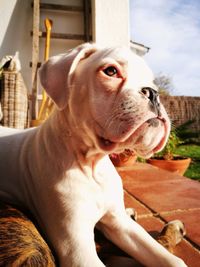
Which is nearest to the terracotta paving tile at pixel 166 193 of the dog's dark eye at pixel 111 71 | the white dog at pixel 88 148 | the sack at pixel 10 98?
the white dog at pixel 88 148

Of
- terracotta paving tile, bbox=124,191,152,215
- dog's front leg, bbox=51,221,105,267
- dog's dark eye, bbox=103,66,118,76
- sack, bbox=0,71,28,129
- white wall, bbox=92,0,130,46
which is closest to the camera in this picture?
dog's front leg, bbox=51,221,105,267

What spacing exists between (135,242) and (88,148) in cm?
52

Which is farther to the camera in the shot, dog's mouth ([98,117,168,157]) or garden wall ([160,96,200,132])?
garden wall ([160,96,200,132])

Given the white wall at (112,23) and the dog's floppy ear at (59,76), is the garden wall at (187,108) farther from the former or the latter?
the dog's floppy ear at (59,76)

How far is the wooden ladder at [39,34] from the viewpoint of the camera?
543 centimetres

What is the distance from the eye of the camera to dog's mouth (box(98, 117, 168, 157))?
54.4 inches

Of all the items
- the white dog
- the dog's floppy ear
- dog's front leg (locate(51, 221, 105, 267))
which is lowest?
dog's front leg (locate(51, 221, 105, 267))

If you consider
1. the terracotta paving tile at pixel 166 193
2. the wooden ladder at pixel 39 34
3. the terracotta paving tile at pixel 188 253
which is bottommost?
the terracotta paving tile at pixel 166 193

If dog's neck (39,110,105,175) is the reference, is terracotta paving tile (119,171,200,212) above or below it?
below

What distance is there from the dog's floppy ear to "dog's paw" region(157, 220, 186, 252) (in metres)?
0.88

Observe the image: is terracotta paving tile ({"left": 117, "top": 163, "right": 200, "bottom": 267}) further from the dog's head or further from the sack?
the sack

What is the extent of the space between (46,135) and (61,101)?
0.72ft

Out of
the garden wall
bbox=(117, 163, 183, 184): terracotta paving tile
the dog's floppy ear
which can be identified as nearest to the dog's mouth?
A: the dog's floppy ear

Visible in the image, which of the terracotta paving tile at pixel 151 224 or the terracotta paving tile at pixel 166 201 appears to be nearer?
the terracotta paving tile at pixel 166 201
